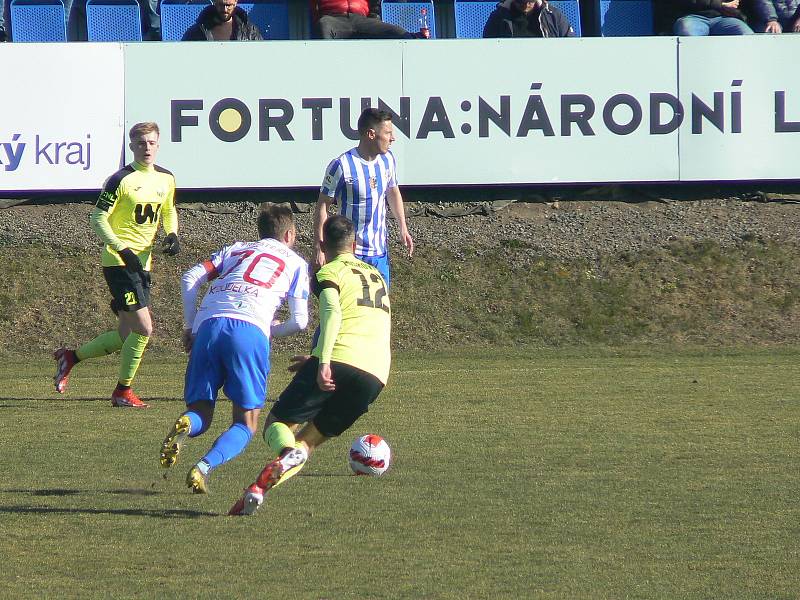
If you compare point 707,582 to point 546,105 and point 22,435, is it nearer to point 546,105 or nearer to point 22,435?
point 22,435

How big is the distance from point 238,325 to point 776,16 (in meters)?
11.8

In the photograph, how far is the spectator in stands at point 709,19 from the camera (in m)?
15.6

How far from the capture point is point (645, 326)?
14.2 metres

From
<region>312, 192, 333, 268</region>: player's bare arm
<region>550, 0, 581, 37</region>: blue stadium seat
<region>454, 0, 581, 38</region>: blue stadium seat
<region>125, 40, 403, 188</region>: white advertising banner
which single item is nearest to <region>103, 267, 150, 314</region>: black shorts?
<region>312, 192, 333, 268</region>: player's bare arm

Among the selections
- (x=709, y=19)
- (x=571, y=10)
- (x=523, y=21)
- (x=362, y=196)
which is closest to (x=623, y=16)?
(x=571, y=10)

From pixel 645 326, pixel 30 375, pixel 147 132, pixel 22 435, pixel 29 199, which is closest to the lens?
pixel 22 435

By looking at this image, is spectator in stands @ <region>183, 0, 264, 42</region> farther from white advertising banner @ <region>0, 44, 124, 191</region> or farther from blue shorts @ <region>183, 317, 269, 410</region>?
blue shorts @ <region>183, 317, 269, 410</region>

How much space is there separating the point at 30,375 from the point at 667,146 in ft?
24.9

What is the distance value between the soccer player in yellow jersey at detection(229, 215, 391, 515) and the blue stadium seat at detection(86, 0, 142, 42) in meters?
11.0

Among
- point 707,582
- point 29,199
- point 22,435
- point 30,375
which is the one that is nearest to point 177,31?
point 29,199

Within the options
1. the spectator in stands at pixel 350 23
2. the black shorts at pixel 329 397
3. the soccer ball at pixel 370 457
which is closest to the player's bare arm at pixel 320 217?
the soccer ball at pixel 370 457

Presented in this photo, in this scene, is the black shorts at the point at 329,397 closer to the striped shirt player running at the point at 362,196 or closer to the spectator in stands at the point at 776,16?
the striped shirt player running at the point at 362,196

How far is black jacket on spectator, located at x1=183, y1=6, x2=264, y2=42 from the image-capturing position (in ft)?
49.7

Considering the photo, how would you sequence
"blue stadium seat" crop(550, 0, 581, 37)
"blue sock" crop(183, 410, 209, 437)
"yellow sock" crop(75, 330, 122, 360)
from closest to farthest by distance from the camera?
1. "blue sock" crop(183, 410, 209, 437)
2. "yellow sock" crop(75, 330, 122, 360)
3. "blue stadium seat" crop(550, 0, 581, 37)
